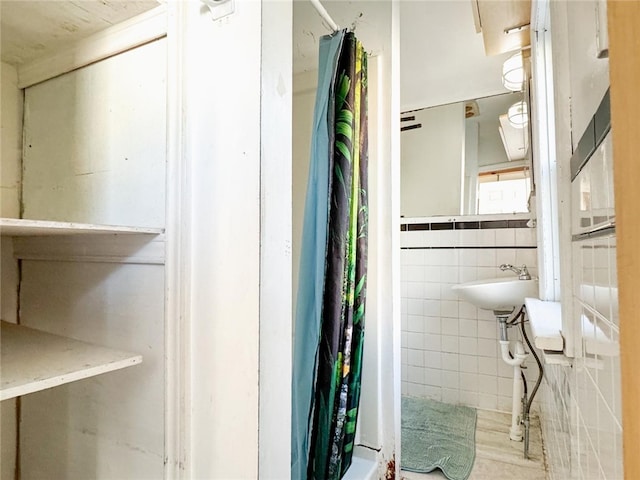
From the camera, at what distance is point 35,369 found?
1.98 ft

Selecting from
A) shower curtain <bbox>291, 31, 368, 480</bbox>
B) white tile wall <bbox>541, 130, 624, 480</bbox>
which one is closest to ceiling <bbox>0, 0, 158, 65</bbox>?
shower curtain <bbox>291, 31, 368, 480</bbox>

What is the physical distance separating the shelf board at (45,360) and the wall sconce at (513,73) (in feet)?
7.51

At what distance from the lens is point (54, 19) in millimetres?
726

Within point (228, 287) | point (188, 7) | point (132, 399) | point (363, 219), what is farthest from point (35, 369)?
point (363, 219)

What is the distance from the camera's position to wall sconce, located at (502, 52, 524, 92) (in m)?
1.99

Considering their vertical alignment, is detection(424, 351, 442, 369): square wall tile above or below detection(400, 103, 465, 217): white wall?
below

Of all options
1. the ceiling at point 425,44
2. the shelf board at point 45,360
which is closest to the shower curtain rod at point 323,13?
the ceiling at point 425,44

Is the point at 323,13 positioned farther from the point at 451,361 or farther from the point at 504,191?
the point at 451,361

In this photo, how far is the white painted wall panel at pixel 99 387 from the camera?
2.40 feet

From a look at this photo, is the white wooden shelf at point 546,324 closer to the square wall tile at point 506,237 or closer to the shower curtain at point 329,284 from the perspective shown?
the shower curtain at point 329,284

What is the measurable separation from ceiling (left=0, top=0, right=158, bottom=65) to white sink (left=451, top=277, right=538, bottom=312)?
6.17 ft

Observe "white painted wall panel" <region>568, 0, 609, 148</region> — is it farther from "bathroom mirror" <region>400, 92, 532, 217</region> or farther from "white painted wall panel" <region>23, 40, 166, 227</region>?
"bathroom mirror" <region>400, 92, 532, 217</region>

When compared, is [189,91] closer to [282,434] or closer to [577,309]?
[282,434]

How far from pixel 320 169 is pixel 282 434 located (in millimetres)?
773
